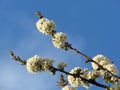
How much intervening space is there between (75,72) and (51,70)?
0.54 m

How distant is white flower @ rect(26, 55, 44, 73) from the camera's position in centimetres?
963

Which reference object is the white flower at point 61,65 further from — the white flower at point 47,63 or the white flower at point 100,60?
the white flower at point 100,60

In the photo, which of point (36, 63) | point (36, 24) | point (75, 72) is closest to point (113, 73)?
point (75, 72)

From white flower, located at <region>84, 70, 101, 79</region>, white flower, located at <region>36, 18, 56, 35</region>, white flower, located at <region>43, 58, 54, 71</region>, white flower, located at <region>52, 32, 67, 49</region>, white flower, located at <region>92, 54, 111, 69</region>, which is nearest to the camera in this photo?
white flower, located at <region>43, 58, 54, 71</region>

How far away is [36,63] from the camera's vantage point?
9.70 m

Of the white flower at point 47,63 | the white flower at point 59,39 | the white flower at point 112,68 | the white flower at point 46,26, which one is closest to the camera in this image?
the white flower at point 47,63

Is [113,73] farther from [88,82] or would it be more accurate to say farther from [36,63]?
[36,63]

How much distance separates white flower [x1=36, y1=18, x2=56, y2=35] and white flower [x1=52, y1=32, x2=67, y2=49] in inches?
10.4

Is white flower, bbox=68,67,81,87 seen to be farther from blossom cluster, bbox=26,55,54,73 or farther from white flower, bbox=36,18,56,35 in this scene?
white flower, bbox=36,18,56,35

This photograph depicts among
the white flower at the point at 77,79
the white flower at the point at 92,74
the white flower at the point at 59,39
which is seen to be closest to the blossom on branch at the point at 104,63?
the white flower at the point at 92,74

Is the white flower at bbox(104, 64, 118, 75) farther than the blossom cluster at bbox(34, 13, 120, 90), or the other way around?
the white flower at bbox(104, 64, 118, 75)

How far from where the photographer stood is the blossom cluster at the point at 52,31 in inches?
412

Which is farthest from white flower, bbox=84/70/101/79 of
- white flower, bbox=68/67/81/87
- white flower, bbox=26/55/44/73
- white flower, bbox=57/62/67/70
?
white flower, bbox=26/55/44/73

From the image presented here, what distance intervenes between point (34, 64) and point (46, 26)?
1.51 meters
